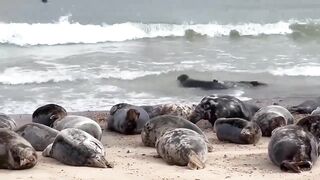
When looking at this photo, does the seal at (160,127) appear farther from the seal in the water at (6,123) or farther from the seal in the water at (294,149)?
the seal in the water at (6,123)

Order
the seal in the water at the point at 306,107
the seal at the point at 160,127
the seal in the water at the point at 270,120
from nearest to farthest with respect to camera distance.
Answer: the seal at the point at 160,127, the seal in the water at the point at 270,120, the seal in the water at the point at 306,107

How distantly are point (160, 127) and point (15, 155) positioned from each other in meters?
1.73

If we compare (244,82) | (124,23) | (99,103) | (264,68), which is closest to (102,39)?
(124,23)

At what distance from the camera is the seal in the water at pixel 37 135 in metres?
6.40

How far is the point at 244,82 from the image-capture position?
11.4m

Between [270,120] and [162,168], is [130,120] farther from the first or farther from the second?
[162,168]

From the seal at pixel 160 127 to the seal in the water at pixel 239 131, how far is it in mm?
403

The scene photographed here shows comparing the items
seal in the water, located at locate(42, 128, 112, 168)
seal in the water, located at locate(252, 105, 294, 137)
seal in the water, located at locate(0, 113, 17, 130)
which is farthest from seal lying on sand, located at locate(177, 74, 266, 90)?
seal in the water, located at locate(42, 128, 112, 168)

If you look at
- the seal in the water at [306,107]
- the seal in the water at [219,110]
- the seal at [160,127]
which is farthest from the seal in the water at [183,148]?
the seal in the water at [306,107]

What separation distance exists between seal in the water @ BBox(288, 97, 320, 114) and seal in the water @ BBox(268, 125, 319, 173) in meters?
3.05

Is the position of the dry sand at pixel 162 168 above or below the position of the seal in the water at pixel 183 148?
below

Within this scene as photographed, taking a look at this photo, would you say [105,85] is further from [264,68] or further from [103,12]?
[103,12]

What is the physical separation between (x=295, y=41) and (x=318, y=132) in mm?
12826

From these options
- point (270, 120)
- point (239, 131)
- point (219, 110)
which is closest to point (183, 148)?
point (239, 131)
